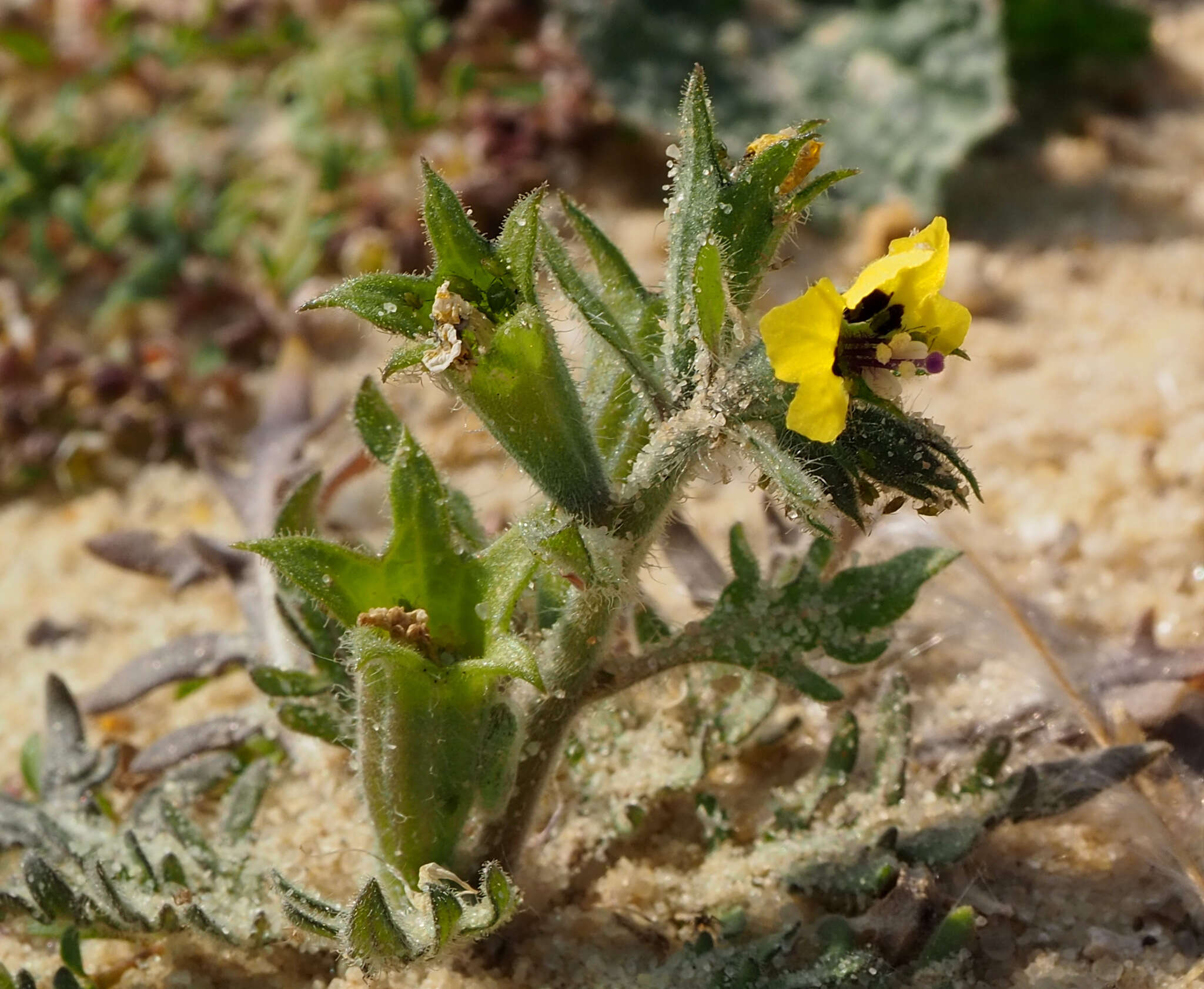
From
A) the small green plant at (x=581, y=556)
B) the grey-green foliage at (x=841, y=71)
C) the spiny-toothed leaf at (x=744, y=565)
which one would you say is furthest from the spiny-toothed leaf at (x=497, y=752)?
the grey-green foliage at (x=841, y=71)

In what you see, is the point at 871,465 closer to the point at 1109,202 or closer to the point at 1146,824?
the point at 1146,824

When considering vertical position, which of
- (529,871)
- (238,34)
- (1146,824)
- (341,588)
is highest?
(238,34)

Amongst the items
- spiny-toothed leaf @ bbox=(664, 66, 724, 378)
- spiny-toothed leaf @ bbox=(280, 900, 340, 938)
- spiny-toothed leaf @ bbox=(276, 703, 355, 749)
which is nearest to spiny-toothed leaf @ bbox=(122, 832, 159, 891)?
spiny-toothed leaf @ bbox=(276, 703, 355, 749)

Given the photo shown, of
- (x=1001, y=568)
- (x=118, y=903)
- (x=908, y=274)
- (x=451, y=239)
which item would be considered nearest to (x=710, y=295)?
(x=908, y=274)

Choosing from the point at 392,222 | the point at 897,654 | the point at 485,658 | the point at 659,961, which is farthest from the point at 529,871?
the point at 392,222

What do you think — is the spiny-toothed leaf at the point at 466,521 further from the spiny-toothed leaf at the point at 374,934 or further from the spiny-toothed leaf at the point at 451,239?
the spiny-toothed leaf at the point at 374,934

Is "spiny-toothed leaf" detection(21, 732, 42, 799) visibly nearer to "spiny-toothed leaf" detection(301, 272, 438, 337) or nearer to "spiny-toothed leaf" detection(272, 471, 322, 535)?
"spiny-toothed leaf" detection(272, 471, 322, 535)
